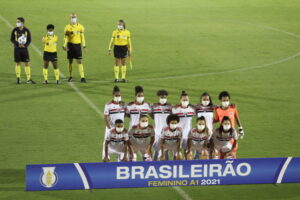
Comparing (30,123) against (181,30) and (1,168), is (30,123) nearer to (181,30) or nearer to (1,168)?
(1,168)

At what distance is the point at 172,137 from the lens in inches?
655

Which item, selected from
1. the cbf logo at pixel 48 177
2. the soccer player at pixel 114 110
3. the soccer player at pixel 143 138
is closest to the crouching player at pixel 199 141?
the soccer player at pixel 143 138

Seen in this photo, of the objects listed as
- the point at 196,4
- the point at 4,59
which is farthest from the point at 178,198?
the point at 196,4

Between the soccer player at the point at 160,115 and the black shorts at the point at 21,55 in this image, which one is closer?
the soccer player at the point at 160,115

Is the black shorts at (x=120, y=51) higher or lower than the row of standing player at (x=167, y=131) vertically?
higher

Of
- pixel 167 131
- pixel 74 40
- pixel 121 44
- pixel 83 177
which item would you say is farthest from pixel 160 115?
pixel 74 40

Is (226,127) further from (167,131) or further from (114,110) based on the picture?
(114,110)

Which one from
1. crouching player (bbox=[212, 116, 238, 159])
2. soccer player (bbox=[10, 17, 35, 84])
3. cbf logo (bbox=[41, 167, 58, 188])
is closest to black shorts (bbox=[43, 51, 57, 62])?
soccer player (bbox=[10, 17, 35, 84])

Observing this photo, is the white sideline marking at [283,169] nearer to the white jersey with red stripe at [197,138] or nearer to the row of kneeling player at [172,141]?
the row of kneeling player at [172,141]

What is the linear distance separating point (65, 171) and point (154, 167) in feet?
5.38

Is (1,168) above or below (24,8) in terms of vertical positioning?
below

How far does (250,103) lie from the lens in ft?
78.8

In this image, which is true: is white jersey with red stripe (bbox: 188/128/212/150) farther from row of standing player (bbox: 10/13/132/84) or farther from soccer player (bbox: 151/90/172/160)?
row of standing player (bbox: 10/13/132/84)

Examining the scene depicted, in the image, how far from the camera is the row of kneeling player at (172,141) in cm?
1652
